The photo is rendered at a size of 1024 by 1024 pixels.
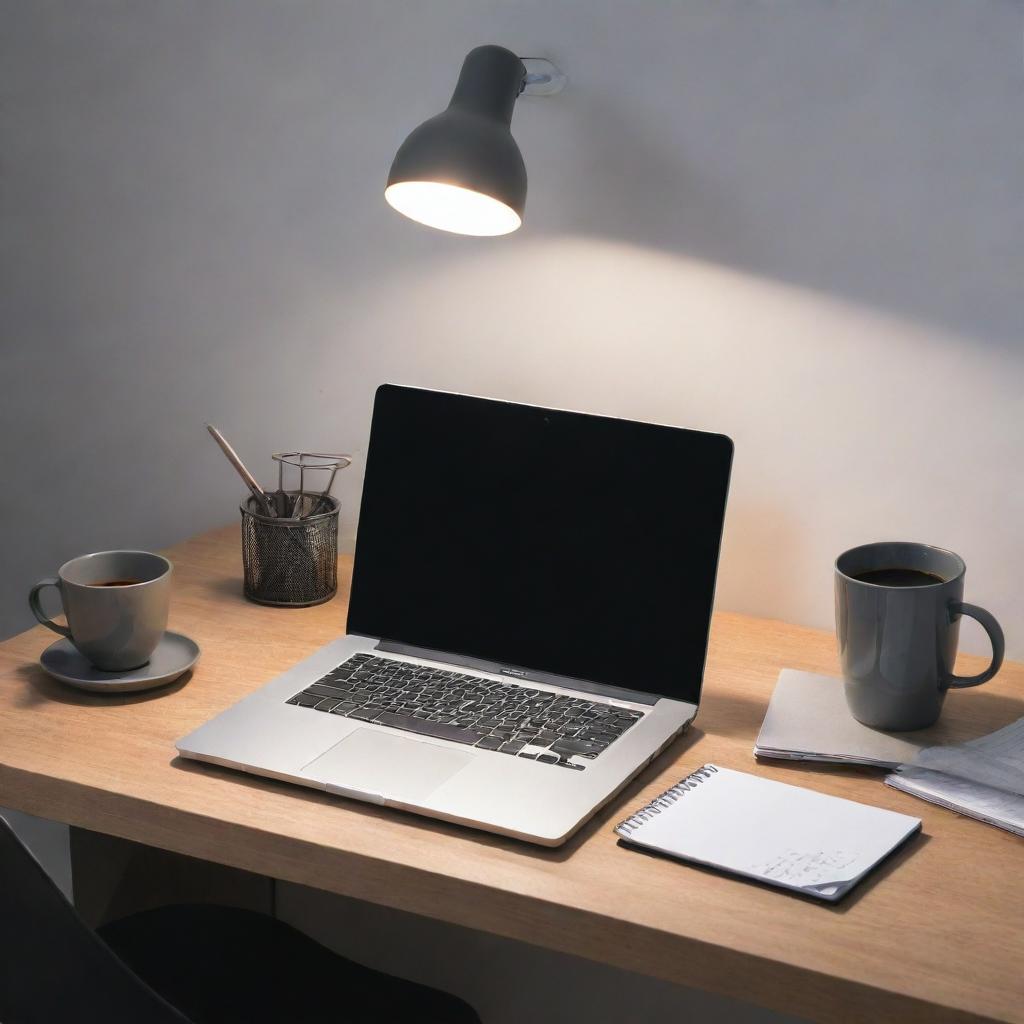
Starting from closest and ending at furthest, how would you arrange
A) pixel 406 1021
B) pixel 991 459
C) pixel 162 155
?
pixel 406 1021
pixel 991 459
pixel 162 155

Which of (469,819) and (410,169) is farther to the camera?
(410,169)

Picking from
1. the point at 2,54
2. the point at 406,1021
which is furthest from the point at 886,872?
the point at 2,54

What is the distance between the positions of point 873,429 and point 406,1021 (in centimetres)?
72

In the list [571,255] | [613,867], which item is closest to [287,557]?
[571,255]

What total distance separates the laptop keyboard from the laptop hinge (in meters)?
0.02

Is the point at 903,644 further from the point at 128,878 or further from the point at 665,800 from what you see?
the point at 128,878

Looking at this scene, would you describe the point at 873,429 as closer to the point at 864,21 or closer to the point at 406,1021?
the point at 864,21

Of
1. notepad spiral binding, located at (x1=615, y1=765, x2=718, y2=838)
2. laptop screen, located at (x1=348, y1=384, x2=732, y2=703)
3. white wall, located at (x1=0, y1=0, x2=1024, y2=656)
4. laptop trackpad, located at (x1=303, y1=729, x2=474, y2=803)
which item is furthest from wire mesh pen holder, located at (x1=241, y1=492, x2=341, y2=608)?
notepad spiral binding, located at (x1=615, y1=765, x2=718, y2=838)

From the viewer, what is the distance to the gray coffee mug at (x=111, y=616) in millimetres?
1018

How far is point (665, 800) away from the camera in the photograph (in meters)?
0.89

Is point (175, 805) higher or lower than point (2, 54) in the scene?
lower

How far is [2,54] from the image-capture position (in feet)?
4.93

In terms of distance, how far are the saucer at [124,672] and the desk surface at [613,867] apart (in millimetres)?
15

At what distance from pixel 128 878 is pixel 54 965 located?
0.55 meters
